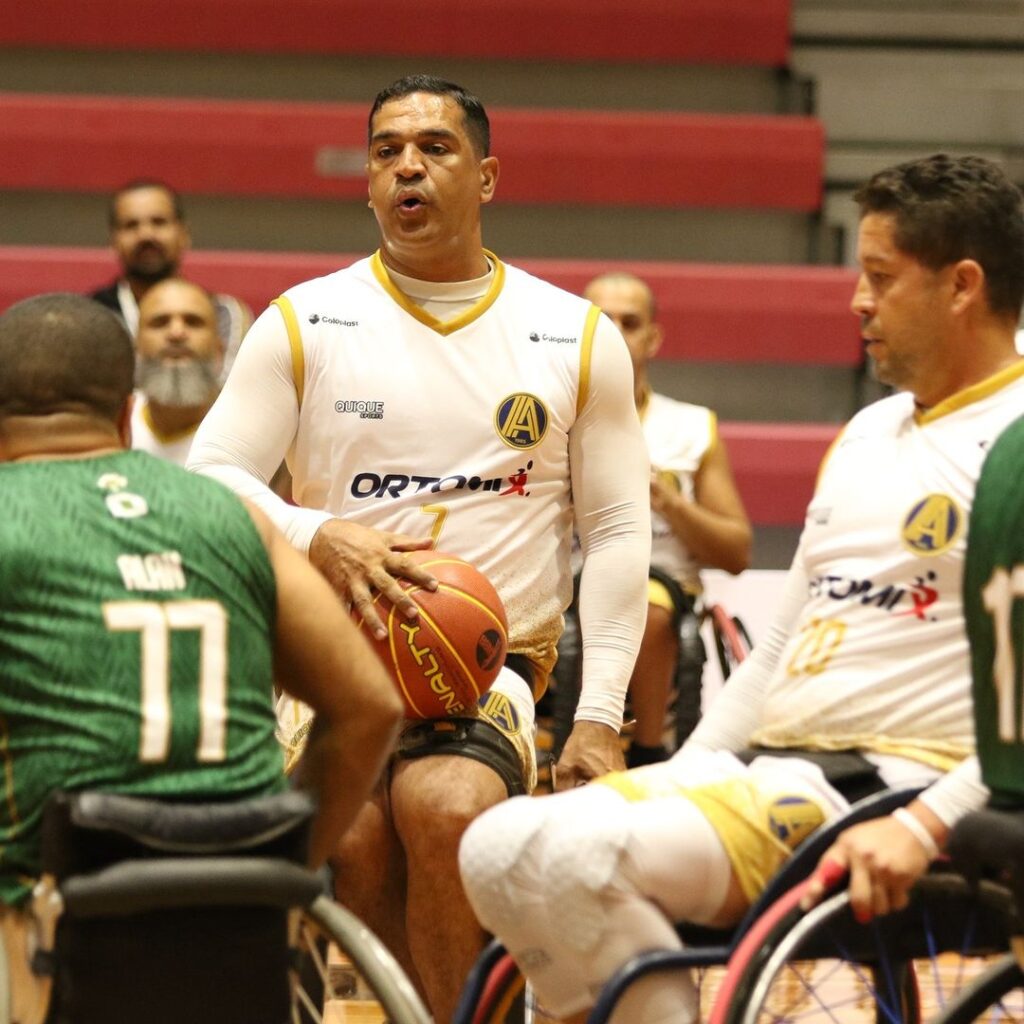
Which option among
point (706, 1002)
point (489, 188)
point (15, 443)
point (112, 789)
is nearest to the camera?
point (112, 789)

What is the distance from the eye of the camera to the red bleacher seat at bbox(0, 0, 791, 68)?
7.12m

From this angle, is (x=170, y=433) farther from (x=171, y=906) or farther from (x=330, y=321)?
(x=171, y=906)

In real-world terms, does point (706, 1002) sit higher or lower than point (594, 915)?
lower

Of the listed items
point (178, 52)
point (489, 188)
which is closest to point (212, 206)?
point (178, 52)

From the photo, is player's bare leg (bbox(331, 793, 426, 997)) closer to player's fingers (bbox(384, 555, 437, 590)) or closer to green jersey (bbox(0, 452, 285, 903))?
player's fingers (bbox(384, 555, 437, 590))

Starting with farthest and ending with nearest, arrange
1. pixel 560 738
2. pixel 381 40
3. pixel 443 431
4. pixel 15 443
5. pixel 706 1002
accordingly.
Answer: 1. pixel 381 40
2. pixel 560 738
3. pixel 706 1002
4. pixel 443 431
5. pixel 15 443

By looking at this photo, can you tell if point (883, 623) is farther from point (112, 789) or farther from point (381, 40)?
point (381, 40)

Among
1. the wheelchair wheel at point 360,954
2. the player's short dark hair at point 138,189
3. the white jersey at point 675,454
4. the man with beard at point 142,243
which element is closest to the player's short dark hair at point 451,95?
the wheelchair wheel at point 360,954

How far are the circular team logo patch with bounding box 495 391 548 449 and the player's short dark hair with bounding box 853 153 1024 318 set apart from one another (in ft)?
2.47

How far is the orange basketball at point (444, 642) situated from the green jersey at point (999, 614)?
931 mm

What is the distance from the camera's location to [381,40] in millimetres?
7137

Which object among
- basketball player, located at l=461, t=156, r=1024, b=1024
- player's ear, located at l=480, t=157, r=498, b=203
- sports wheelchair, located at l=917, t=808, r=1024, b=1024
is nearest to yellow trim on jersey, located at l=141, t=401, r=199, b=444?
player's ear, located at l=480, t=157, r=498, b=203

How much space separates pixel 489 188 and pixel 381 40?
13.3 feet

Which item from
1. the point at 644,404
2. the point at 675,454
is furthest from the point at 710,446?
the point at 644,404
